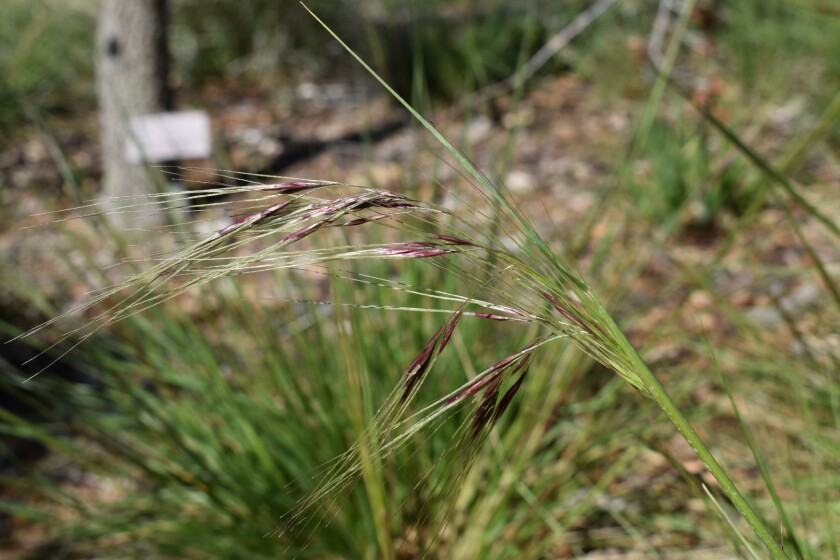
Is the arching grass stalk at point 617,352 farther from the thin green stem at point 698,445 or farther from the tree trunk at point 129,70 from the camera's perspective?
the tree trunk at point 129,70

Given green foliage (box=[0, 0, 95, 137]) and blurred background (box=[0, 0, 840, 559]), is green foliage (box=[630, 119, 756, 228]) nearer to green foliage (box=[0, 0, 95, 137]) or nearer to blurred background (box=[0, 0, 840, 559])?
blurred background (box=[0, 0, 840, 559])

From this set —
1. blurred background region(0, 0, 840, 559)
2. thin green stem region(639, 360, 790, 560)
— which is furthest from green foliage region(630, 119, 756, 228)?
thin green stem region(639, 360, 790, 560)

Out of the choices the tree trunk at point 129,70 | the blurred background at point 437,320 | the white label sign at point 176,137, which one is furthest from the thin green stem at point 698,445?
the tree trunk at point 129,70

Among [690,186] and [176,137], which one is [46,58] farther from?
[690,186]

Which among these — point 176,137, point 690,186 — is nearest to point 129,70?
point 176,137

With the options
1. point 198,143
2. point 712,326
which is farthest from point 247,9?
point 712,326
